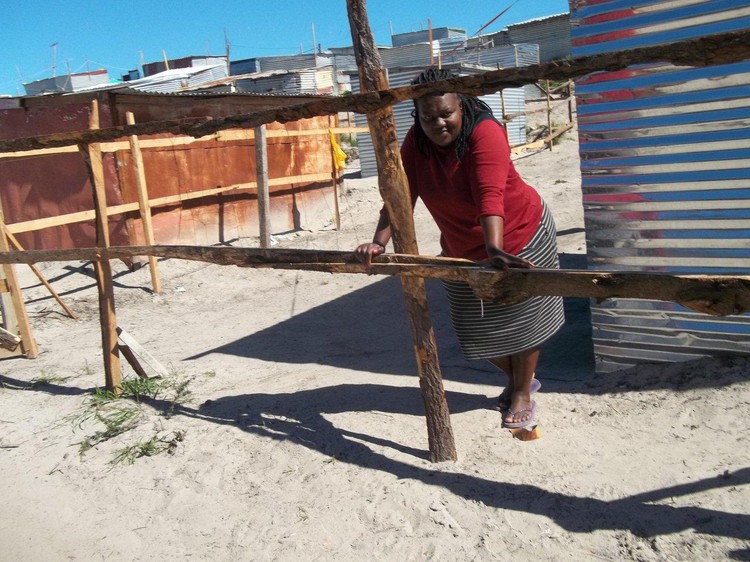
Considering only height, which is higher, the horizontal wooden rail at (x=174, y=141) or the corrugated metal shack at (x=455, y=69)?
the corrugated metal shack at (x=455, y=69)

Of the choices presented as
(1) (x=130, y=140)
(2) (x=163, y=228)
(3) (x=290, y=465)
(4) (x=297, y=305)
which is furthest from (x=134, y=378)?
(2) (x=163, y=228)

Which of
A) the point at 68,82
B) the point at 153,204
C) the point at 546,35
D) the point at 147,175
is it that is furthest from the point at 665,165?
the point at 68,82

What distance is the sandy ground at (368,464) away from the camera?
2.59m

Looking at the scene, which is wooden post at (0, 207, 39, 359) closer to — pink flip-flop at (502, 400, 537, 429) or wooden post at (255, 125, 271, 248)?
wooden post at (255, 125, 271, 248)

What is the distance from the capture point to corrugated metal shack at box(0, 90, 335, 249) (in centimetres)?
809

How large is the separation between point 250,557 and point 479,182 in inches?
70.2

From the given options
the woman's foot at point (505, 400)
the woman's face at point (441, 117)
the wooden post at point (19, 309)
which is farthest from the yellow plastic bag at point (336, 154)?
the woman's face at point (441, 117)

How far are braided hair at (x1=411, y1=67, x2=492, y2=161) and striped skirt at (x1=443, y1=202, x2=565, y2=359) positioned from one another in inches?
24.8

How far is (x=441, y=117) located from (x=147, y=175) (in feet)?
21.6

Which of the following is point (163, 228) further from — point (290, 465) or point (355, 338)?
point (290, 465)

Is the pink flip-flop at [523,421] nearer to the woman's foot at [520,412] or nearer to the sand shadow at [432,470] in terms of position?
the woman's foot at [520,412]

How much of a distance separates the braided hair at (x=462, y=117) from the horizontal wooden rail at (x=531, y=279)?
20.9 inches

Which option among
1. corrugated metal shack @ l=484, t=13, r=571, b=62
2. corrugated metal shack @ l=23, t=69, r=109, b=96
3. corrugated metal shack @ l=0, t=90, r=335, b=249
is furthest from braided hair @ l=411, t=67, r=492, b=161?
corrugated metal shack @ l=23, t=69, r=109, b=96

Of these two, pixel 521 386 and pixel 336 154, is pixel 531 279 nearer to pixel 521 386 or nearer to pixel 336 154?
pixel 521 386
